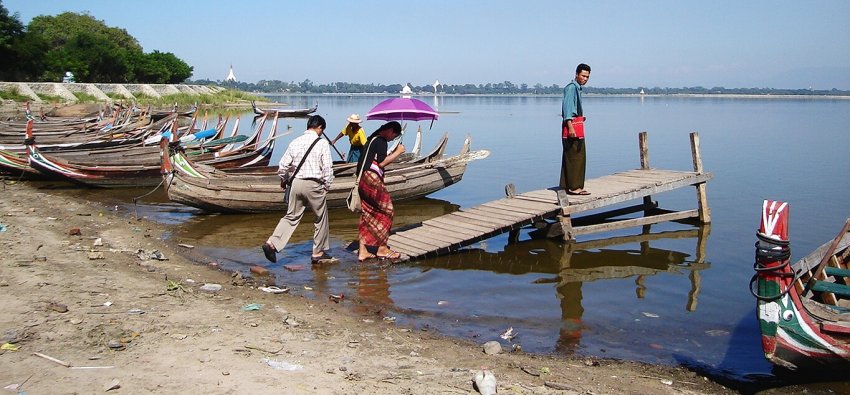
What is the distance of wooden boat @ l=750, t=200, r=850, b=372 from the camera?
459cm

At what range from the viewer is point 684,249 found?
10664 millimetres

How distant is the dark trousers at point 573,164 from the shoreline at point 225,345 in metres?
4.24

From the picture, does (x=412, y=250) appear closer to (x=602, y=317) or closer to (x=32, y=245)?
(x=602, y=317)

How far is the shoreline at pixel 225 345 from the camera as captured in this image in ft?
15.0

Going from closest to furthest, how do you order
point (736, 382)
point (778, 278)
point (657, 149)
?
point (778, 278) → point (736, 382) → point (657, 149)

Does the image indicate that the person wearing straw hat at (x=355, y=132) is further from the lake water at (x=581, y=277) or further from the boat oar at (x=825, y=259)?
the boat oar at (x=825, y=259)

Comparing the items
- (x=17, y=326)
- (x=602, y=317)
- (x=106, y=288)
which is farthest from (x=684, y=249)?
(x=17, y=326)

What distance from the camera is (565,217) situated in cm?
983

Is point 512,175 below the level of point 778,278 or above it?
below

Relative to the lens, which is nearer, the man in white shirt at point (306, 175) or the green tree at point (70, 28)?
the man in white shirt at point (306, 175)

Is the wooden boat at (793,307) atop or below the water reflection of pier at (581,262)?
atop

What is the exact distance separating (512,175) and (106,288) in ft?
46.9

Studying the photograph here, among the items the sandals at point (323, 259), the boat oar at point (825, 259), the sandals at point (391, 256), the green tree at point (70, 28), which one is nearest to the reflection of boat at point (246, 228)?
the sandals at point (323, 259)

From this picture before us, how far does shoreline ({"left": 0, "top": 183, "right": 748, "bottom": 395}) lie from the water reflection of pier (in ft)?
7.44
